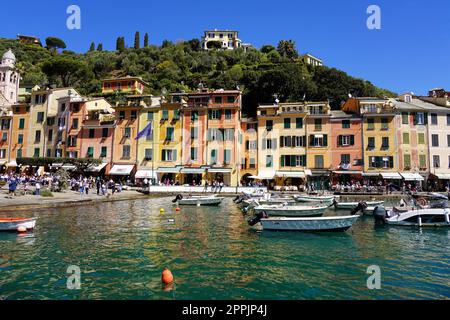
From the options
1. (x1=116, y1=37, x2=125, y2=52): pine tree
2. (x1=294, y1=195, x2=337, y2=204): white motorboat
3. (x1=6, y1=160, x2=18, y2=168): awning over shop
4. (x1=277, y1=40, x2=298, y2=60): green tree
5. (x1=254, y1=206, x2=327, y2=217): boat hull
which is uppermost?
(x1=116, y1=37, x2=125, y2=52): pine tree

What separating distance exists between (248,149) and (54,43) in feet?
426

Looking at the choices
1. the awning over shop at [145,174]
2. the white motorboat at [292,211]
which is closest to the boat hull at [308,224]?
the white motorboat at [292,211]

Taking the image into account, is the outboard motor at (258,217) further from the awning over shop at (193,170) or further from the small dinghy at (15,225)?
the awning over shop at (193,170)

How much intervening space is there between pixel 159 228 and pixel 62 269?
866 centimetres

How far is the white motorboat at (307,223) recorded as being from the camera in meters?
19.1

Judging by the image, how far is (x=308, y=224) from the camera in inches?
762

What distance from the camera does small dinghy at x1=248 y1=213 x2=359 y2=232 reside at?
19.1 metres

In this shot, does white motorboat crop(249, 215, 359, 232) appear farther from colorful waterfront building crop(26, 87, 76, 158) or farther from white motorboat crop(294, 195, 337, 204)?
colorful waterfront building crop(26, 87, 76, 158)

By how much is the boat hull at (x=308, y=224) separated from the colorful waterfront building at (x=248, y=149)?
31.1m

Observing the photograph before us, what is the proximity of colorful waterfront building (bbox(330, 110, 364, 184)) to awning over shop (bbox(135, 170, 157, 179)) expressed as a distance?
89.9 feet

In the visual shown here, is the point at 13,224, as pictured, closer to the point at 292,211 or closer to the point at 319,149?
the point at 292,211

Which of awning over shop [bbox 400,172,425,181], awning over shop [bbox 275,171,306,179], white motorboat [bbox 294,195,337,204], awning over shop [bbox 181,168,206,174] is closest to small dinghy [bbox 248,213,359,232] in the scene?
white motorboat [bbox 294,195,337,204]

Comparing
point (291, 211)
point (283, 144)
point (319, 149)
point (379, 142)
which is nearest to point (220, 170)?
point (283, 144)
